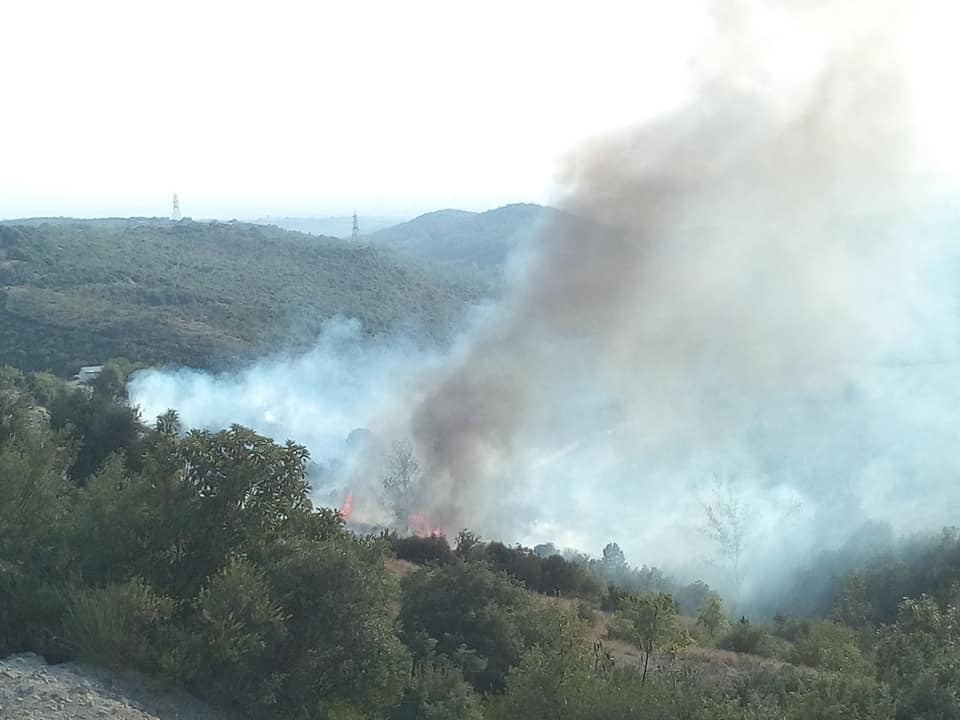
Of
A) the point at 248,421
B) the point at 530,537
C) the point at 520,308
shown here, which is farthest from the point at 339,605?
the point at 248,421

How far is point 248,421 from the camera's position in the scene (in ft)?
156

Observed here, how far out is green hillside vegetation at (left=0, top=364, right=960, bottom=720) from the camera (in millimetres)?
10531

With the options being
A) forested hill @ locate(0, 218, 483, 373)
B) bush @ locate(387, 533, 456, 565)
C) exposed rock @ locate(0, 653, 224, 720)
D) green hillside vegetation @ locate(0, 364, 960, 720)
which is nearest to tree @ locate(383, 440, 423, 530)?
bush @ locate(387, 533, 456, 565)

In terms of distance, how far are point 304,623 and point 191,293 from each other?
6810cm

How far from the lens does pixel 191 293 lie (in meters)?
75.9

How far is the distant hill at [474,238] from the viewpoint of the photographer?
109m

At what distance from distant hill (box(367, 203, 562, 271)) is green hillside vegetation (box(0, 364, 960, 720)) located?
7395 centimetres

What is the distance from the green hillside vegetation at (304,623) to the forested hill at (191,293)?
4408 cm

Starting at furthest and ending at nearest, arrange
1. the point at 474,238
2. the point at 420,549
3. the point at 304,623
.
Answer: the point at 474,238
the point at 420,549
the point at 304,623

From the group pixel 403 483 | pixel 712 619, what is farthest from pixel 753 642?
pixel 403 483

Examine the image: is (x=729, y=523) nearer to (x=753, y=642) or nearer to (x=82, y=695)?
(x=753, y=642)

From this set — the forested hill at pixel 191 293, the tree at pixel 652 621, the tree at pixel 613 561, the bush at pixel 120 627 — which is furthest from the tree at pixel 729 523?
the forested hill at pixel 191 293

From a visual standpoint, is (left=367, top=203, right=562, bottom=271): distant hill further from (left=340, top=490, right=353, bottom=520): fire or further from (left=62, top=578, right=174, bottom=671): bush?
(left=62, top=578, right=174, bottom=671): bush

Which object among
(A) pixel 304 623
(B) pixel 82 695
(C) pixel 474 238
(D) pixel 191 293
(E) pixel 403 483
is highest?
(C) pixel 474 238
